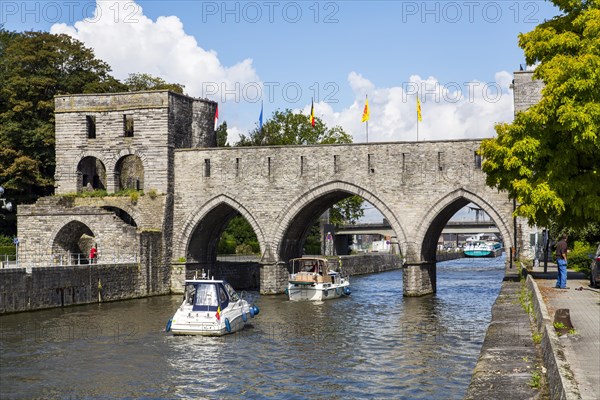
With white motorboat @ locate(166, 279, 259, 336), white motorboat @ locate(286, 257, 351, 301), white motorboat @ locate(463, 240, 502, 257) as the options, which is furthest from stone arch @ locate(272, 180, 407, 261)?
white motorboat @ locate(463, 240, 502, 257)

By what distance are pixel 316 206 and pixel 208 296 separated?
16.5 meters

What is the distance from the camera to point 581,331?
42.9 feet

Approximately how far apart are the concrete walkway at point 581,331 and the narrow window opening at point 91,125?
25.0 m

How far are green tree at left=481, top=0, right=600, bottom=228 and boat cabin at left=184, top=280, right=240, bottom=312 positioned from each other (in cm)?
943

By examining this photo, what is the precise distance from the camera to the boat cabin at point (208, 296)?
24.0m

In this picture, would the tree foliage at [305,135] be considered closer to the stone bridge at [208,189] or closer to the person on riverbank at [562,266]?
the stone bridge at [208,189]

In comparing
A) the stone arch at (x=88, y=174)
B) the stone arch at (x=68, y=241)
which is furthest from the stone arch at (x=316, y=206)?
the stone arch at (x=88, y=174)

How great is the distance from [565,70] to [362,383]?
467 inches

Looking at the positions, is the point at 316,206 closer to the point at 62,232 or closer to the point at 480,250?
the point at 62,232

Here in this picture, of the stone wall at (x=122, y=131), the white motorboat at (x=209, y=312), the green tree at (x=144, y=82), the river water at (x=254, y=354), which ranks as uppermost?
the green tree at (x=144, y=82)

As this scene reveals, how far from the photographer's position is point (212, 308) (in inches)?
942

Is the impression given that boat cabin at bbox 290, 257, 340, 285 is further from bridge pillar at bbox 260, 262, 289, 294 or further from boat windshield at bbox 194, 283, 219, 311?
boat windshield at bbox 194, 283, 219, 311

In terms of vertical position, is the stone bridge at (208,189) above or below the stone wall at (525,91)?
below

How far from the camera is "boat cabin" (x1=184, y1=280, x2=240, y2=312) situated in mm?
24031
